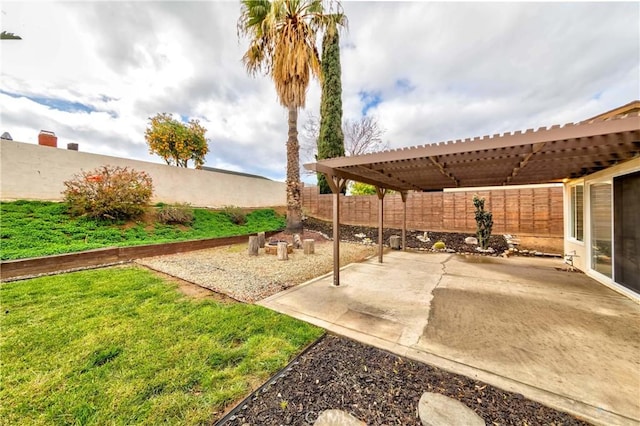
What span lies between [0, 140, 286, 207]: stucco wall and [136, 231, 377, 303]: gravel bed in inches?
180

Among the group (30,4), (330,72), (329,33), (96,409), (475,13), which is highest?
(330,72)

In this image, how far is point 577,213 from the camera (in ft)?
18.1

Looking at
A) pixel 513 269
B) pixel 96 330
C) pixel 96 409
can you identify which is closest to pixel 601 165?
pixel 513 269

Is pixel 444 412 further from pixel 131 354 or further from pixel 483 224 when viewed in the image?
pixel 483 224

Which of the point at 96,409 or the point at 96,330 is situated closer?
the point at 96,409

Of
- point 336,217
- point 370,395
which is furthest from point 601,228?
point 370,395

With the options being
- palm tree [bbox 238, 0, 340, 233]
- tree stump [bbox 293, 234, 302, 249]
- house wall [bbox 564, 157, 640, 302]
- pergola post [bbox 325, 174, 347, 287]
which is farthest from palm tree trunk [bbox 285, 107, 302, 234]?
house wall [bbox 564, 157, 640, 302]

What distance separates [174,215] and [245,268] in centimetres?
519

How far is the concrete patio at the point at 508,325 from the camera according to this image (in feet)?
6.18

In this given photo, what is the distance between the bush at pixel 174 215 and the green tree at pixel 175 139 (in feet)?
16.0

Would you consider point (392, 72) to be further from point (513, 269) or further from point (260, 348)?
point (260, 348)

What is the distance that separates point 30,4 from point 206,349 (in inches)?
286

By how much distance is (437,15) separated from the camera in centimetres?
626

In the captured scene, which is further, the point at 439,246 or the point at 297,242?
the point at 297,242
